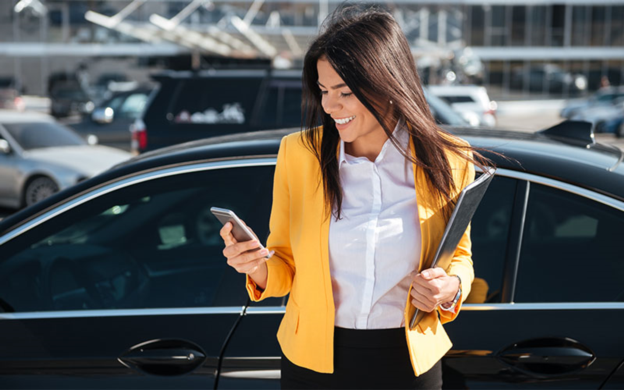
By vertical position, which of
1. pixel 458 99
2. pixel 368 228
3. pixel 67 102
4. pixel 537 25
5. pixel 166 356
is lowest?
pixel 67 102

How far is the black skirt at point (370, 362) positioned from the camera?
178 cm

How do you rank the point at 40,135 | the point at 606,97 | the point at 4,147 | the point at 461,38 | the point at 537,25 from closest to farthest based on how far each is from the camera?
1. the point at 4,147
2. the point at 40,135
3. the point at 606,97
4. the point at 461,38
5. the point at 537,25

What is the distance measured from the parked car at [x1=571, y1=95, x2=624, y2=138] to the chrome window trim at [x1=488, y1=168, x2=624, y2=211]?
2068cm

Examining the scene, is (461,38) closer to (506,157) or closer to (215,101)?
(215,101)

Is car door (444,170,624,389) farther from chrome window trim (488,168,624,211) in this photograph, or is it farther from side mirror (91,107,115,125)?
side mirror (91,107,115,125)

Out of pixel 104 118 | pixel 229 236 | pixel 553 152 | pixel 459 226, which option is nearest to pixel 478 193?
pixel 459 226

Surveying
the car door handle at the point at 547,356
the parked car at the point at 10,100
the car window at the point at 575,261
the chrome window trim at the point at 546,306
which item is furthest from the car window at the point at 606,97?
the car door handle at the point at 547,356

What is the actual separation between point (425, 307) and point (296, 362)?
1.30 feet

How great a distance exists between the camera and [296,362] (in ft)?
6.01

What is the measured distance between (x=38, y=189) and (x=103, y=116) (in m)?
5.67

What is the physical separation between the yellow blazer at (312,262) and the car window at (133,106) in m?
A: 14.0

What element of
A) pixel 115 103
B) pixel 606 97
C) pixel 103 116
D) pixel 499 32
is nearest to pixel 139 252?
pixel 103 116

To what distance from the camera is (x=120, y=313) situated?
232 cm

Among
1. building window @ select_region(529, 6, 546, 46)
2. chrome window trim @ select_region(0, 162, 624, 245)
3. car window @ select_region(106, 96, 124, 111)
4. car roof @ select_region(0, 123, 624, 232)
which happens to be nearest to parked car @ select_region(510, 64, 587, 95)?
building window @ select_region(529, 6, 546, 46)
